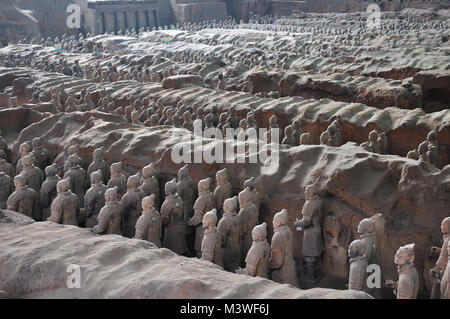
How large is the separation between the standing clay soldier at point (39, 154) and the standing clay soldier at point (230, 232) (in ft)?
11.1

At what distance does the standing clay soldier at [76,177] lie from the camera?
6.85 m

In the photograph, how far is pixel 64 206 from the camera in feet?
19.3

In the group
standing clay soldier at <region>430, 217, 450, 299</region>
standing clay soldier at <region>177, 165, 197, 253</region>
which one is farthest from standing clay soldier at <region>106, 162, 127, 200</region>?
standing clay soldier at <region>430, 217, 450, 299</region>

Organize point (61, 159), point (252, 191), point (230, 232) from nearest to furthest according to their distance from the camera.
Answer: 1. point (230, 232)
2. point (252, 191)
3. point (61, 159)

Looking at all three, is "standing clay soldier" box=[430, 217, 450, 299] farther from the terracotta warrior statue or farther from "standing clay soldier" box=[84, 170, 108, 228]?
the terracotta warrior statue

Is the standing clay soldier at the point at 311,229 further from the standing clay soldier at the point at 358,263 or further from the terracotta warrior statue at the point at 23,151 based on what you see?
the terracotta warrior statue at the point at 23,151

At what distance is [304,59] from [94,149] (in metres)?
10.1

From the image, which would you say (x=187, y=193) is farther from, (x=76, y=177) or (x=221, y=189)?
(x=76, y=177)

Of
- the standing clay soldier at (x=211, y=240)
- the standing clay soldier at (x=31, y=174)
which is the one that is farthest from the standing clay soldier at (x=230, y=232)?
the standing clay soldier at (x=31, y=174)

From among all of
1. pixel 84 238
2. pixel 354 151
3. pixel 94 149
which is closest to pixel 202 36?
pixel 94 149

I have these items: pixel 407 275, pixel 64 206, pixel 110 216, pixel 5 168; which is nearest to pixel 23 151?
pixel 5 168

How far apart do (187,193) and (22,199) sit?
5.87ft

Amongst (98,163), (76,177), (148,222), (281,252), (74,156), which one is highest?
(74,156)

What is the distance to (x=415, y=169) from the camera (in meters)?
5.48
